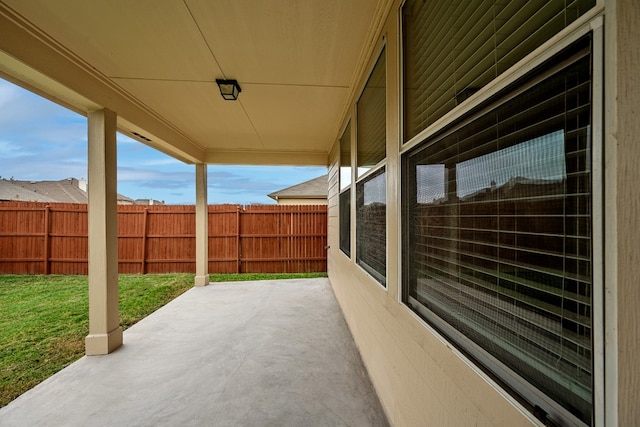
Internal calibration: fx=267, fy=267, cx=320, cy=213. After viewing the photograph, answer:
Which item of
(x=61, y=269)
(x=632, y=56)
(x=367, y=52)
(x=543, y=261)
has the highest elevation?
(x=367, y=52)

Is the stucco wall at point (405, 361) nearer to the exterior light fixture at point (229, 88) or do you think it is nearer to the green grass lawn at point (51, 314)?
the exterior light fixture at point (229, 88)

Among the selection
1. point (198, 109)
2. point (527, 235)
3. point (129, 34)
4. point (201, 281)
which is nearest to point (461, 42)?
point (527, 235)

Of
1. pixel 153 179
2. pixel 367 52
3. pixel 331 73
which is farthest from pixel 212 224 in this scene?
pixel 153 179

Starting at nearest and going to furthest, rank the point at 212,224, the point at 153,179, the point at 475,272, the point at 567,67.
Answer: the point at 567,67, the point at 475,272, the point at 212,224, the point at 153,179

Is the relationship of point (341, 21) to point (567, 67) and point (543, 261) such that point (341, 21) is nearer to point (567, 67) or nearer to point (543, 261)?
point (567, 67)

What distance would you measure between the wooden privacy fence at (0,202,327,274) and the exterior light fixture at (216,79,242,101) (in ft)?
15.6

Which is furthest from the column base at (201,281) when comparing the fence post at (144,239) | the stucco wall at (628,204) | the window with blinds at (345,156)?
the stucco wall at (628,204)

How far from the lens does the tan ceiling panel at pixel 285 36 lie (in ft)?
5.62

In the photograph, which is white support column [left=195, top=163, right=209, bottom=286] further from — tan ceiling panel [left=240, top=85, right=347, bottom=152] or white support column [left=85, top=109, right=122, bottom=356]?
white support column [left=85, top=109, right=122, bottom=356]

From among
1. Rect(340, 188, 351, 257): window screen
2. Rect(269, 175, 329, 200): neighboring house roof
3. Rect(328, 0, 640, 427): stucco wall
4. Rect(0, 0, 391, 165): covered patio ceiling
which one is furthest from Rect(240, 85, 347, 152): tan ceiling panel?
Rect(269, 175, 329, 200): neighboring house roof

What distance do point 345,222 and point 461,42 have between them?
8.85 ft

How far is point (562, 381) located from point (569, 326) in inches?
5.4

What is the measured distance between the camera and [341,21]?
1.84 m

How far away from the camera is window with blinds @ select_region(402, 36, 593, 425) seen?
0.57m
